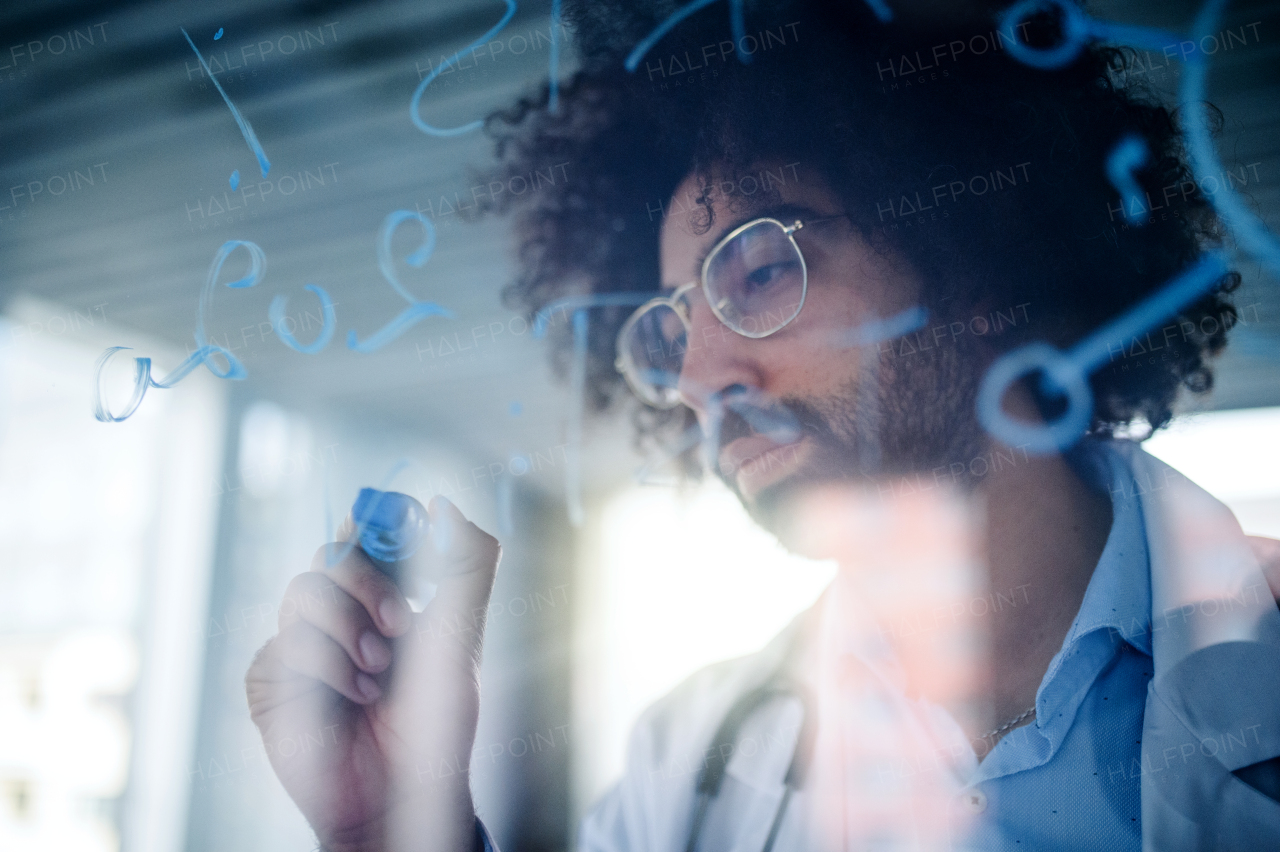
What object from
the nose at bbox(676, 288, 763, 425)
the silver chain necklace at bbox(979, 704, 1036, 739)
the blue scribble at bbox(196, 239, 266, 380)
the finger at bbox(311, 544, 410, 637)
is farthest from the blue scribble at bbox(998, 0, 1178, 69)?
the blue scribble at bbox(196, 239, 266, 380)

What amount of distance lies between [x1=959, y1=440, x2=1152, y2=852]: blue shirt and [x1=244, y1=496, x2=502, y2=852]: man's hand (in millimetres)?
587

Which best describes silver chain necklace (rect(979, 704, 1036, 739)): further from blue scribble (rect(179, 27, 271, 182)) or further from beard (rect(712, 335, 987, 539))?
blue scribble (rect(179, 27, 271, 182))

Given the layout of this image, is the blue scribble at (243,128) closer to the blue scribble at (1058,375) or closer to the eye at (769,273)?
the eye at (769,273)

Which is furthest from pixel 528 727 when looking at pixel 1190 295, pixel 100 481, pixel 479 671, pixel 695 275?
pixel 1190 295

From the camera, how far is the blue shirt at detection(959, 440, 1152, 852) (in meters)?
0.69

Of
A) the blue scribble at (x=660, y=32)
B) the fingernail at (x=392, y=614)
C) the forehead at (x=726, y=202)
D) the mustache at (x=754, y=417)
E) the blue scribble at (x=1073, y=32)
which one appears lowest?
the fingernail at (x=392, y=614)

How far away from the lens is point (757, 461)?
2.83ft

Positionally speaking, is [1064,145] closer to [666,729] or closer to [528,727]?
[666,729]

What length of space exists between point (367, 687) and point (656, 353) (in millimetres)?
557

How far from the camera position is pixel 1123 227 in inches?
33.4

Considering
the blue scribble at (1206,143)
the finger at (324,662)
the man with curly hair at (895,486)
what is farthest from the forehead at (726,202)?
the finger at (324,662)

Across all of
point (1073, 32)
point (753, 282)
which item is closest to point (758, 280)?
point (753, 282)

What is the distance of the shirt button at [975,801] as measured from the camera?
746 mm

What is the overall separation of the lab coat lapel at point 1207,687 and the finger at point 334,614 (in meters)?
0.80
